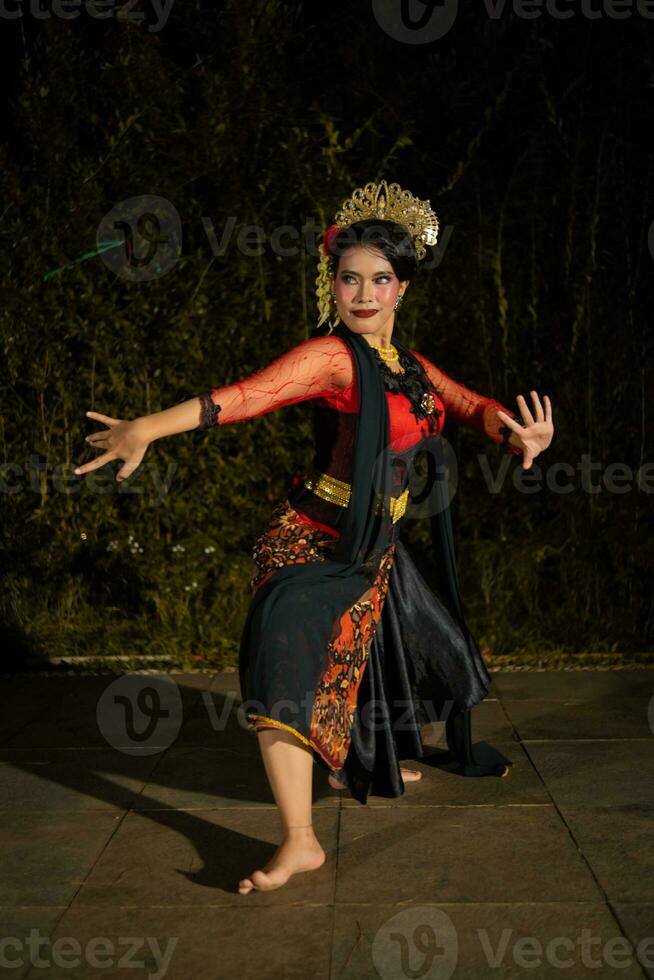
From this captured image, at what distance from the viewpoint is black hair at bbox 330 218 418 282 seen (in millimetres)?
3438

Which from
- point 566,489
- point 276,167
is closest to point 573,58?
point 276,167

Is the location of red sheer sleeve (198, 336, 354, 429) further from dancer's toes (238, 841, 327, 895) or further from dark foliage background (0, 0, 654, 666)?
dark foliage background (0, 0, 654, 666)

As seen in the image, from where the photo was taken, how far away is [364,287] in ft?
11.2

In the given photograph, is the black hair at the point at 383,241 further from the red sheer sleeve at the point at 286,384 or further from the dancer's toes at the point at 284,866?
the dancer's toes at the point at 284,866

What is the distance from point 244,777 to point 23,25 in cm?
405

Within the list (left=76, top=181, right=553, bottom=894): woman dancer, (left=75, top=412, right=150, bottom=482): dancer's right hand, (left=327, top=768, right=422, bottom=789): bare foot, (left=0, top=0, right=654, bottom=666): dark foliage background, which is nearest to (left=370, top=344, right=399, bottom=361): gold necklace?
(left=76, top=181, right=553, bottom=894): woman dancer

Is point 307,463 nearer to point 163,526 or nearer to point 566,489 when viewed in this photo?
point 163,526

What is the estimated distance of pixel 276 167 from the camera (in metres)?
5.73

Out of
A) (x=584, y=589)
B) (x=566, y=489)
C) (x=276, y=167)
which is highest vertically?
(x=276, y=167)

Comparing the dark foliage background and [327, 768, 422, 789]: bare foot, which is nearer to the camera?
[327, 768, 422, 789]: bare foot

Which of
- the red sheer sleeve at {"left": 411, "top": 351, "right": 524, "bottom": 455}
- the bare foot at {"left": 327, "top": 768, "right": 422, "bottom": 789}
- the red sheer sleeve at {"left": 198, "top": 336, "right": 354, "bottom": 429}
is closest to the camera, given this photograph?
the red sheer sleeve at {"left": 198, "top": 336, "right": 354, "bottom": 429}

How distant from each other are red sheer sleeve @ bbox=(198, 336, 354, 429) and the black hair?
302 millimetres

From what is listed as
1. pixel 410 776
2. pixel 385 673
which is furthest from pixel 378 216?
pixel 410 776

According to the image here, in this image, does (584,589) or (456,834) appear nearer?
(456,834)
